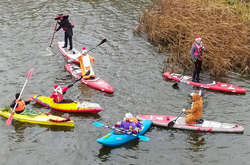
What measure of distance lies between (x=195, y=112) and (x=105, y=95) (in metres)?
3.72

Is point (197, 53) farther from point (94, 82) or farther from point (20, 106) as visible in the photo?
point (20, 106)

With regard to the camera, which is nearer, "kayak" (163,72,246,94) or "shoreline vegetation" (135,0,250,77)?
"kayak" (163,72,246,94)

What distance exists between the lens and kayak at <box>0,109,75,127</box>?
A: 1204 centimetres

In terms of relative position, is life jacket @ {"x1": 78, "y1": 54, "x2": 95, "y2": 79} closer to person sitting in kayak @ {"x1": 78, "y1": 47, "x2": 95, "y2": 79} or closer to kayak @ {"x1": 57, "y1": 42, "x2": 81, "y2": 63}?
person sitting in kayak @ {"x1": 78, "y1": 47, "x2": 95, "y2": 79}

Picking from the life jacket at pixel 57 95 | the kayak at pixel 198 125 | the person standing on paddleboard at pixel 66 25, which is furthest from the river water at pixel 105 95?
the person standing on paddleboard at pixel 66 25

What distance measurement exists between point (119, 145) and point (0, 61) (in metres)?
8.16

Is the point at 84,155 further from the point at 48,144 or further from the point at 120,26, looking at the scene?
the point at 120,26

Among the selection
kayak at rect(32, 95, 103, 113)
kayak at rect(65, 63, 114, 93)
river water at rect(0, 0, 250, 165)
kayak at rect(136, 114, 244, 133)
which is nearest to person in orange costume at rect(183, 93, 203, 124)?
kayak at rect(136, 114, 244, 133)

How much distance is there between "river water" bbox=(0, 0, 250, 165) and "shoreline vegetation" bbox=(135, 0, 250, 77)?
70 centimetres

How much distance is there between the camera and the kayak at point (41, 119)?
1204 centimetres

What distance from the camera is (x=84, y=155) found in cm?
1101

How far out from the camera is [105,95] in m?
14.1

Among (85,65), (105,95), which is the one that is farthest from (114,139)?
(85,65)

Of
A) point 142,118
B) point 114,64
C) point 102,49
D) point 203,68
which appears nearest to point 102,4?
point 102,49
